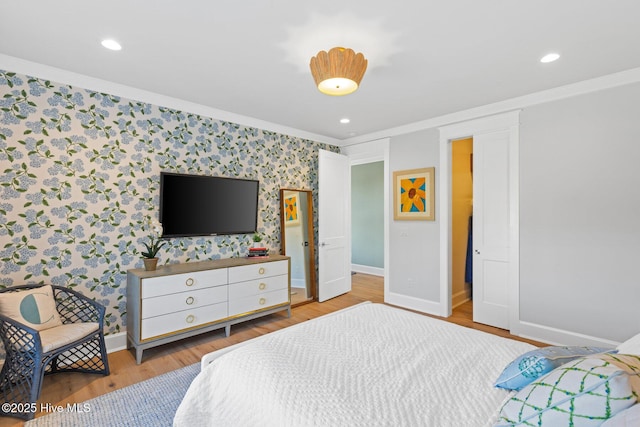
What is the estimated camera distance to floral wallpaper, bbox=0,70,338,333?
7.98ft

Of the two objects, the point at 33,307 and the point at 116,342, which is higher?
the point at 33,307

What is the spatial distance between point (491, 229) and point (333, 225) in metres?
2.09

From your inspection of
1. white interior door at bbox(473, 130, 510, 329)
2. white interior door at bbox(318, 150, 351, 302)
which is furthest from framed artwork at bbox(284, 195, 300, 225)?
white interior door at bbox(473, 130, 510, 329)

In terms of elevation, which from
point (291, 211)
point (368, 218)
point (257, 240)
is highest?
point (291, 211)

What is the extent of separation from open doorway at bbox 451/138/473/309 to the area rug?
362 cm

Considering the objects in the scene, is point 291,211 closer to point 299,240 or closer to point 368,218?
point 299,240

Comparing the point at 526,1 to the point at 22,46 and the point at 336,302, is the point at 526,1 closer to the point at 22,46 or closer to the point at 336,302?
the point at 22,46

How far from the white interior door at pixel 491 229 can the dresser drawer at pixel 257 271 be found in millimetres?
2364

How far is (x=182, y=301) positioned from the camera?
292 centimetres

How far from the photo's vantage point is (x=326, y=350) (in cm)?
157

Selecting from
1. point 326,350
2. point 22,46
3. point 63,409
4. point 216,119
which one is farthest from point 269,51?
point 63,409

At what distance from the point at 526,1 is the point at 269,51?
1.63 metres

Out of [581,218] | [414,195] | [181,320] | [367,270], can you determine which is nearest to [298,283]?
[181,320]

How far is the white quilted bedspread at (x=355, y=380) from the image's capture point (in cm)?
109
